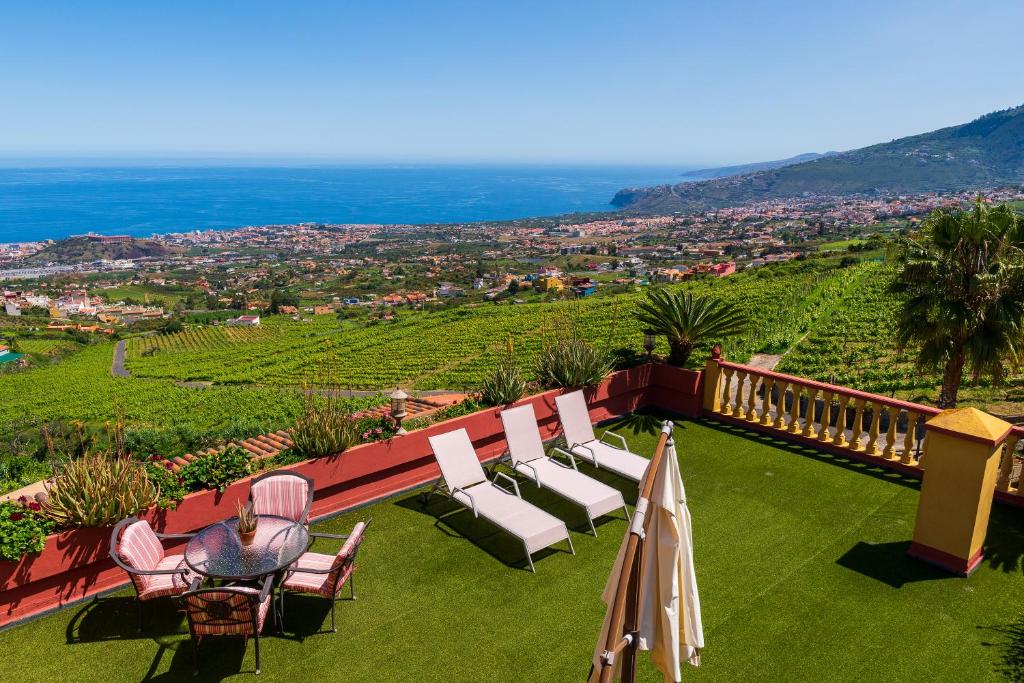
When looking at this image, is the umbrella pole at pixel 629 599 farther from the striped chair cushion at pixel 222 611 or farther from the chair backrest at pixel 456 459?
the chair backrest at pixel 456 459

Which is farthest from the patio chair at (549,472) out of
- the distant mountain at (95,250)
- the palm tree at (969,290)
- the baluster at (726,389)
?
the distant mountain at (95,250)

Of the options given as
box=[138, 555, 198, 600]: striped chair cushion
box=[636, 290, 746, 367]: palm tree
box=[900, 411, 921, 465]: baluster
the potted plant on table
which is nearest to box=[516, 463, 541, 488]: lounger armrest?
the potted plant on table

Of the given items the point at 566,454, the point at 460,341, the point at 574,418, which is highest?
the point at 574,418

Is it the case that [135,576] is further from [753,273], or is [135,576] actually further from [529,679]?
[753,273]

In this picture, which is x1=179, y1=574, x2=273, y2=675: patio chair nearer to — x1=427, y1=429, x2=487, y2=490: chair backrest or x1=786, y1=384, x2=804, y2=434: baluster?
x1=427, y1=429, x2=487, y2=490: chair backrest

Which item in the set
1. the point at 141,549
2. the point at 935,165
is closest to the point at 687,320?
the point at 141,549

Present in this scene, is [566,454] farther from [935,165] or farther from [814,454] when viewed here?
[935,165]
